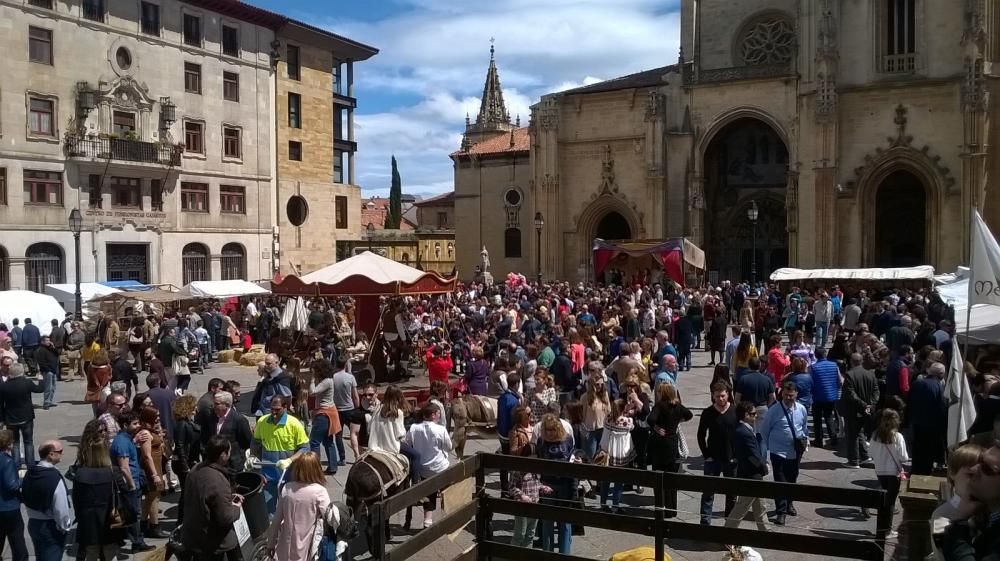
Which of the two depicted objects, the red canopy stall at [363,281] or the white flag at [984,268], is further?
the red canopy stall at [363,281]

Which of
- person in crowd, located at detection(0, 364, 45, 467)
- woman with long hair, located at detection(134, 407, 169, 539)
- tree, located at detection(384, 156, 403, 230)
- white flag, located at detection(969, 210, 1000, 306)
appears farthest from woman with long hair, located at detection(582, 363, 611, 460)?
tree, located at detection(384, 156, 403, 230)

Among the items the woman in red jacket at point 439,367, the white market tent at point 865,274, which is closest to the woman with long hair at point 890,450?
the woman in red jacket at point 439,367

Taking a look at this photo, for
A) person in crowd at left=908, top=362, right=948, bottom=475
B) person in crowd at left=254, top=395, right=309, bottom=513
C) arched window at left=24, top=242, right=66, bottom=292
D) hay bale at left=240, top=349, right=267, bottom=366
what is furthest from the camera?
arched window at left=24, top=242, right=66, bottom=292

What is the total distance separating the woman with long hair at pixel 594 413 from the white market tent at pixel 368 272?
7058 mm

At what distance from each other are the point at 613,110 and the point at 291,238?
56.5 feet

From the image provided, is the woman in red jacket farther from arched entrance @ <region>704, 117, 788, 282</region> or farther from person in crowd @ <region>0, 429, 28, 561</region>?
arched entrance @ <region>704, 117, 788, 282</region>

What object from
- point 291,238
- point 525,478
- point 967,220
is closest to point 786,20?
point 967,220

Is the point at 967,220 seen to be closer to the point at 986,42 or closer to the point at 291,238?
the point at 986,42

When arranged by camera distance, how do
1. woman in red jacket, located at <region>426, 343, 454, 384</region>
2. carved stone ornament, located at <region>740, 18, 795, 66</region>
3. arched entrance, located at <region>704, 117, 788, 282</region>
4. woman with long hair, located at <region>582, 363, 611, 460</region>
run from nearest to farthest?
woman with long hair, located at <region>582, 363, 611, 460</region> → woman in red jacket, located at <region>426, 343, 454, 384</region> → carved stone ornament, located at <region>740, 18, 795, 66</region> → arched entrance, located at <region>704, 117, 788, 282</region>

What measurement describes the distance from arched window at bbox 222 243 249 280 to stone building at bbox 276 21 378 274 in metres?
2.24

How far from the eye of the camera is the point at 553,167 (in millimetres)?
41656

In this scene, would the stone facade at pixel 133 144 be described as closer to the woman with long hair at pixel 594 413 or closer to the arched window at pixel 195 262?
the arched window at pixel 195 262

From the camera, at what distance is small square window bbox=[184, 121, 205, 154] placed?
3584 cm

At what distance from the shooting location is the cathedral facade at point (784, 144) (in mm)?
32406
